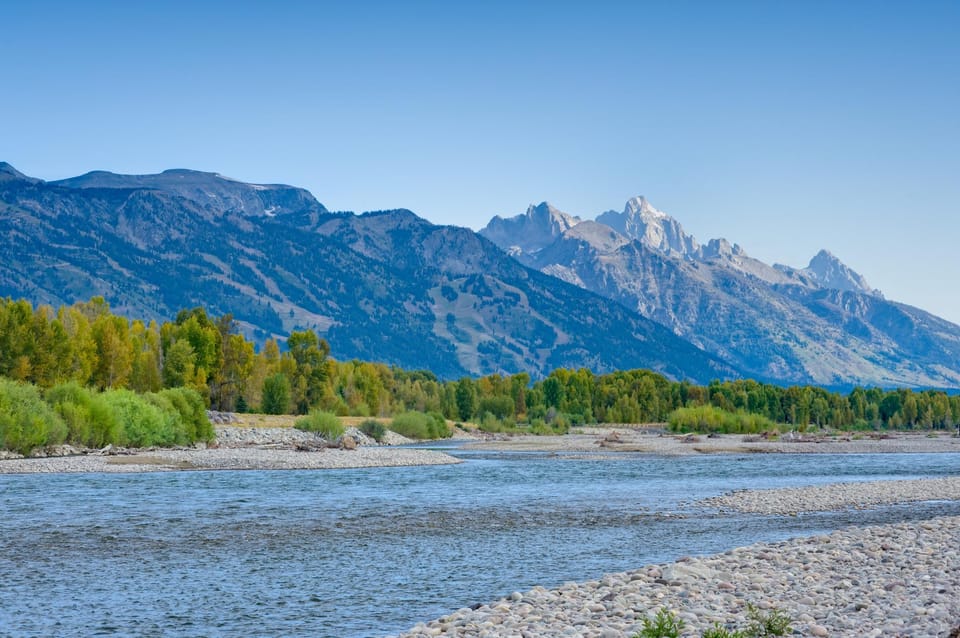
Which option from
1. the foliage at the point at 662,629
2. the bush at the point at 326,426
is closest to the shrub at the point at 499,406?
the bush at the point at 326,426

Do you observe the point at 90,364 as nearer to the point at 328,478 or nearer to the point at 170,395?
the point at 170,395

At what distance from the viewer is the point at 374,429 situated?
124 metres

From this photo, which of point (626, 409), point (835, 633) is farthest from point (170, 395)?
point (626, 409)

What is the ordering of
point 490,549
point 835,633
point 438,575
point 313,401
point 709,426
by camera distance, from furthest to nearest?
point 709,426 → point 313,401 → point 490,549 → point 438,575 → point 835,633

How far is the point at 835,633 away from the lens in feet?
53.9

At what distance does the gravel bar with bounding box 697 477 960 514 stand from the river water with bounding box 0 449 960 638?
7.30 feet

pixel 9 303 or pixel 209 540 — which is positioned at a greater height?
pixel 9 303

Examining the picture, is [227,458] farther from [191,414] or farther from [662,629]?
[662,629]

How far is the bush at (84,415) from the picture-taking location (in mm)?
77688

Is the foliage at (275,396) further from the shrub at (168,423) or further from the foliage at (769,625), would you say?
the foliage at (769,625)

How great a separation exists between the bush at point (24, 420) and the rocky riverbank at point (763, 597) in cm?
5946

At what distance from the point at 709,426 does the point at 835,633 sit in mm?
151998

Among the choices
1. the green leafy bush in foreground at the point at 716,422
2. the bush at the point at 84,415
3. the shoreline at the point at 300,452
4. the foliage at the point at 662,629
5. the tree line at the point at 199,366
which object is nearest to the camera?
the foliage at the point at 662,629

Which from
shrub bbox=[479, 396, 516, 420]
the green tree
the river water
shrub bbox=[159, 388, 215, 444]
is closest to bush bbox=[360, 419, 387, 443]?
shrub bbox=[159, 388, 215, 444]
